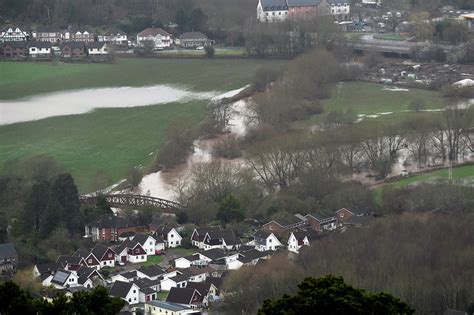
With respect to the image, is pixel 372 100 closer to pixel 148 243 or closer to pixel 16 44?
pixel 148 243

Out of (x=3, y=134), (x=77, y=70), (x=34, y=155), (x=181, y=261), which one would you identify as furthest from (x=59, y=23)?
(x=181, y=261)

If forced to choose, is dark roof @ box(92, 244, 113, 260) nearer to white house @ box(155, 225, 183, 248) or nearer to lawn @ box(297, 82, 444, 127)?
white house @ box(155, 225, 183, 248)

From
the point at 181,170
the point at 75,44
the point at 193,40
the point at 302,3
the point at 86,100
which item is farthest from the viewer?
the point at 302,3

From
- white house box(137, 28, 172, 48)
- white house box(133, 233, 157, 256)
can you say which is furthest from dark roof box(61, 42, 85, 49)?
white house box(133, 233, 157, 256)

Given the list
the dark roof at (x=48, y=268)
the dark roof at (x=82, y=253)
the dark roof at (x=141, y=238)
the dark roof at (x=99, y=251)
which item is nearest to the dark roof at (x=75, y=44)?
the dark roof at (x=141, y=238)

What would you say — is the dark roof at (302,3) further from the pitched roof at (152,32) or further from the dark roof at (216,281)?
the dark roof at (216,281)

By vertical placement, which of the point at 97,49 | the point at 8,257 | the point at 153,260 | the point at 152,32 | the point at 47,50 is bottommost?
the point at 153,260

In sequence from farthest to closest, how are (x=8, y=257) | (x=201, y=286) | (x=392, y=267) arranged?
(x=8, y=257) < (x=201, y=286) < (x=392, y=267)

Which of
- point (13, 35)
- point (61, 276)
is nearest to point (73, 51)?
point (13, 35)
